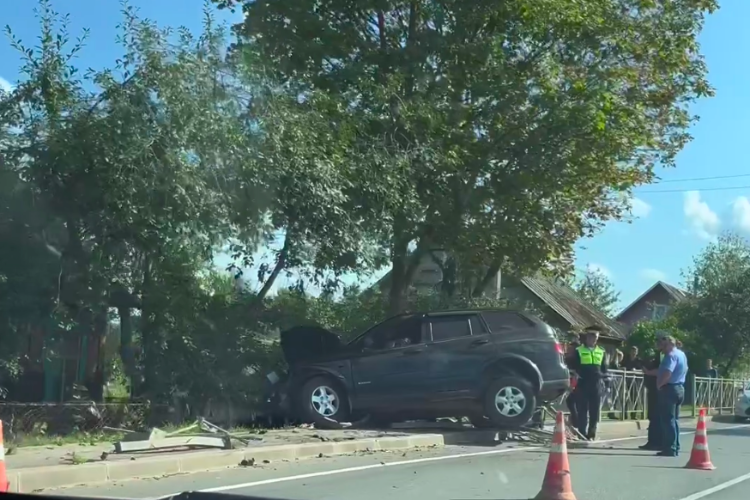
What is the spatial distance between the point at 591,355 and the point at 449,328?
226 centimetres

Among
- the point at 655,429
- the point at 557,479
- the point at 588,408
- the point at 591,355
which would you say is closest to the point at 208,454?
the point at 557,479

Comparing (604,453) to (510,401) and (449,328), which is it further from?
(449,328)

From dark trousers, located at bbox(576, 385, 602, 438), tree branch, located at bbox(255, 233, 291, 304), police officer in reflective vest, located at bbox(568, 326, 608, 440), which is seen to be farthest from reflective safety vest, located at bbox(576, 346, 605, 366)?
tree branch, located at bbox(255, 233, 291, 304)

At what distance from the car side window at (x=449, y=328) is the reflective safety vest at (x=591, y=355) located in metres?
1.89

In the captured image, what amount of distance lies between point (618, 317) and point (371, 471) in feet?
231

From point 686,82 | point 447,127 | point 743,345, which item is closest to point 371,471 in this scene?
point 447,127

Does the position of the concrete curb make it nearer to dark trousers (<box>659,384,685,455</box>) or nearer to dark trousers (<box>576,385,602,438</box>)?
dark trousers (<box>576,385,602,438</box>)

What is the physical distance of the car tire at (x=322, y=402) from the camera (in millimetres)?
14930

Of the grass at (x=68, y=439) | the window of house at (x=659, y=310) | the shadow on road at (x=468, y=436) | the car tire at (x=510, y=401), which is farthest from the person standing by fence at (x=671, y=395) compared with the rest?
the window of house at (x=659, y=310)

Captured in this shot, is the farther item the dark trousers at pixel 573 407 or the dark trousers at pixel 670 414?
the dark trousers at pixel 573 407

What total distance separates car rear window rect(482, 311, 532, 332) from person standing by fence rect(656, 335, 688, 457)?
2235 mm

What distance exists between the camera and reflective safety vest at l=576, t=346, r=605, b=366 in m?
15.7

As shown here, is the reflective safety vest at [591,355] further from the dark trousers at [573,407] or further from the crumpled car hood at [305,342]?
the crumpled car hood at [305,342]

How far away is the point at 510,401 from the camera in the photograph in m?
14.8
